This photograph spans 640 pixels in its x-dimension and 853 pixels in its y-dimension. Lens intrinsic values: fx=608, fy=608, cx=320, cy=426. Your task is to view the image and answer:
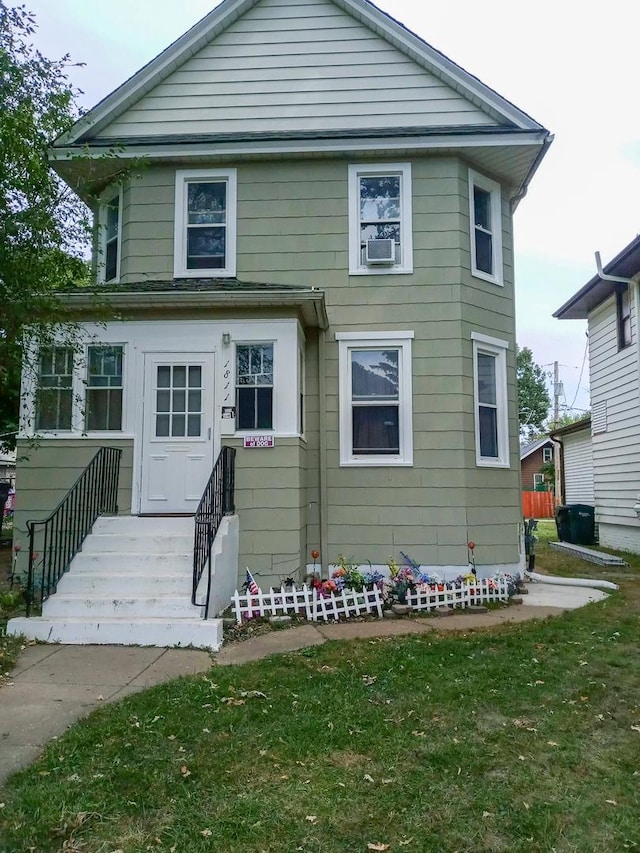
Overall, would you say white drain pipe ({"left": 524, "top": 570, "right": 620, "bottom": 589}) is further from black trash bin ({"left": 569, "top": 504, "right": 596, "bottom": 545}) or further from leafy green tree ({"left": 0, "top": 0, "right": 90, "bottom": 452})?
leafy green tree ({"left": 0, "top": 0, "right": 90, "bottom": 452})

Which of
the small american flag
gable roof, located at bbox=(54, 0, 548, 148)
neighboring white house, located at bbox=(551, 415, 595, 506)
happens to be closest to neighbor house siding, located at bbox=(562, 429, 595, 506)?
neighboring white house, located at bbox=(551, 415, 595, 506)

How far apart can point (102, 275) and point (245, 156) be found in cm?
293

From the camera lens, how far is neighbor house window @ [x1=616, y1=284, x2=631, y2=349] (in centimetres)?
1273

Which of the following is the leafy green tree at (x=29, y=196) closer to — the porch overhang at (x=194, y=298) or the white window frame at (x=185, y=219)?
the porch overhang at (x=194, y=298)

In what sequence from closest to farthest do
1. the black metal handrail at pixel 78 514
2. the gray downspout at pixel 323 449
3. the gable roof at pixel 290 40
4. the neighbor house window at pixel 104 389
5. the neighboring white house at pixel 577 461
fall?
1. the black metal handrail at pixel 78 514
2. the neighbor house window at pixel 104 389
3. the gray downspout at pixel 323 449
4. the gable roof at pixel 290 40
5. the neighboring white house at pixel 577 461

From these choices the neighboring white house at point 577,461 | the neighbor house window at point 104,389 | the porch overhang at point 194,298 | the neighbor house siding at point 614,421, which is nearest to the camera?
the porch overhang at point 194,298

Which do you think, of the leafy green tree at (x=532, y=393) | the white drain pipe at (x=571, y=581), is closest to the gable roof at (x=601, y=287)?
the white drain pipe at (x=571, y=581)

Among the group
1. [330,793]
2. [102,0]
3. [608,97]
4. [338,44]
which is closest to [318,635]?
[330,793]

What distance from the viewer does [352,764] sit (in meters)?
3.23

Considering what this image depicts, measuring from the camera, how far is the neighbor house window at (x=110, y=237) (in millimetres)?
9422

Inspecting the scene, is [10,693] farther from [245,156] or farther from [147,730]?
[245,156]

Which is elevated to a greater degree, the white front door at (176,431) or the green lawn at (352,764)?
the white front door at (176,431)

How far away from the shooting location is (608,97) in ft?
41.8

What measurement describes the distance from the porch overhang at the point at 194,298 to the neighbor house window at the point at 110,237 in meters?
2.04
